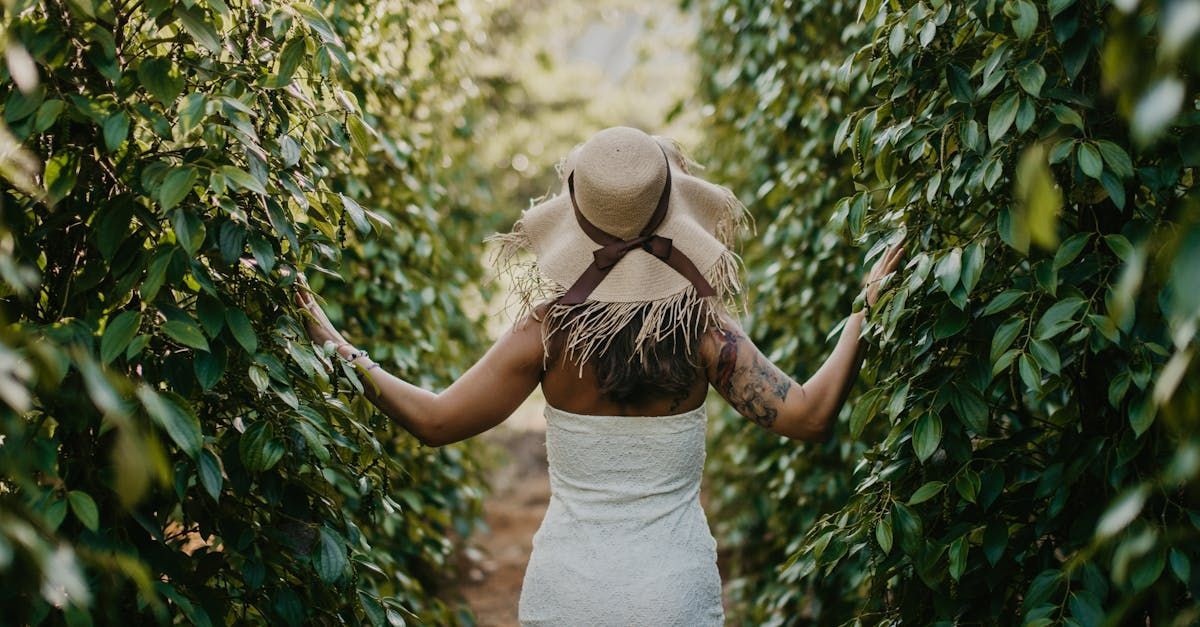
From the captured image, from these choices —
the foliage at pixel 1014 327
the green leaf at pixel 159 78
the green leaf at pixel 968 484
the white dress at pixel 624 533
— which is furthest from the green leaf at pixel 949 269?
the green leaf at pixel 159 78

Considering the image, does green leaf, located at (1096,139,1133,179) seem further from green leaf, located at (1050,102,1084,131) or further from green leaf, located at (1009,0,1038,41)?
green leaf, located at (1009,0,1038,41)

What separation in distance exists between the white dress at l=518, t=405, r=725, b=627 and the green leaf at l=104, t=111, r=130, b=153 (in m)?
1.08

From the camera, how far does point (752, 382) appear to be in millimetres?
2305

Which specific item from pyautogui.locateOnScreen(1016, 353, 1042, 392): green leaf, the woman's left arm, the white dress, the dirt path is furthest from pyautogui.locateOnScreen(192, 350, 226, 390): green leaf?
the dirt path

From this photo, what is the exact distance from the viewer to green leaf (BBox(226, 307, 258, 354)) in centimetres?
170

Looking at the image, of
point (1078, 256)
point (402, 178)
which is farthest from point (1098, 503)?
point (402, 178)

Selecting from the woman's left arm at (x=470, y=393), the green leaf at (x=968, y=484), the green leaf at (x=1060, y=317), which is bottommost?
the green leaf at (x=968, y=484)

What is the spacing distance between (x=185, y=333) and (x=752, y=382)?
116cm

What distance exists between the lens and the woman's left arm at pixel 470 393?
2.29 meters

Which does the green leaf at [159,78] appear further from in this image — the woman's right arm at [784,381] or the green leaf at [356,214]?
the woman's right arm at [784,381]

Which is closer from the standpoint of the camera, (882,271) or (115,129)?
(115,129)

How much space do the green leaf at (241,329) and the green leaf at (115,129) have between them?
310 millimetres

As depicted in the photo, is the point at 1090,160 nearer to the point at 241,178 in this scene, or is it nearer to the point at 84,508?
the point at 241,178

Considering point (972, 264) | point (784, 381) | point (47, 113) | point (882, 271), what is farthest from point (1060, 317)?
point (47, 113)
